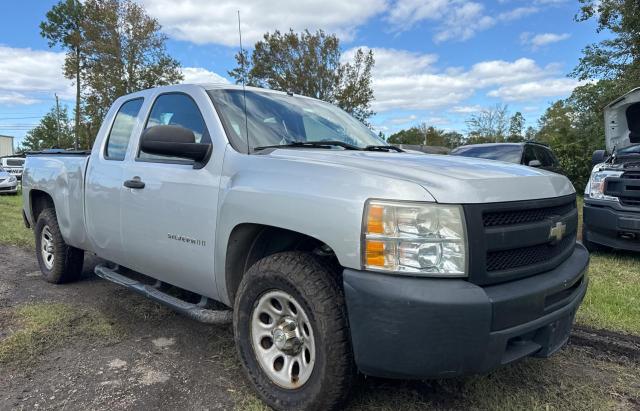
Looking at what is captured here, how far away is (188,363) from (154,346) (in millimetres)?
421

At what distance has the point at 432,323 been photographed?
2018 millimetres

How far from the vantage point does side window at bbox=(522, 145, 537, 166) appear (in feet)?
30.8

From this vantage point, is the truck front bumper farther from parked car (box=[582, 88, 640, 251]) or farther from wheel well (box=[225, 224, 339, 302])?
parked car (box=[582, 88, 640, 251])

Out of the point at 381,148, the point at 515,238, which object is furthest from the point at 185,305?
the point at 515,238

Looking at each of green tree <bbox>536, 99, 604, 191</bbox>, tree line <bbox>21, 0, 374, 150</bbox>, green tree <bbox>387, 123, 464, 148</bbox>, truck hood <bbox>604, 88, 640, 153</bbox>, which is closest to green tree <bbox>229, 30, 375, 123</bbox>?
tree line <bbox>21, 0, 374, 150</bbox>

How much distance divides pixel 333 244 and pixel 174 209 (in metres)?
1.39

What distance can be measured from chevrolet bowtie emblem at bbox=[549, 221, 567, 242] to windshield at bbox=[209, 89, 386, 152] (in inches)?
58.5

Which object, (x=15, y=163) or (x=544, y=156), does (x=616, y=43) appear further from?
(x=15, y=163)

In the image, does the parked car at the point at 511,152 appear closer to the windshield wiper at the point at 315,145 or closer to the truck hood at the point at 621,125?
the truck hood at the point at 621,125

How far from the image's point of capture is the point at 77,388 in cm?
288

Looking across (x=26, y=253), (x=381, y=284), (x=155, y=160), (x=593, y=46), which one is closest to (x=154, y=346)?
(x=155, y=160)

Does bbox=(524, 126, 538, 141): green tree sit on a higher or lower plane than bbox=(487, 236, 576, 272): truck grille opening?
higher

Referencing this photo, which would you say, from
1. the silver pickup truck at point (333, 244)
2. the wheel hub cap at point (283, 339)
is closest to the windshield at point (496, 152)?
the silver pickup truck at point (333, 244)

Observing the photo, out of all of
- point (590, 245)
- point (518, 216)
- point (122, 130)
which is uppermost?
point (122, 130)
